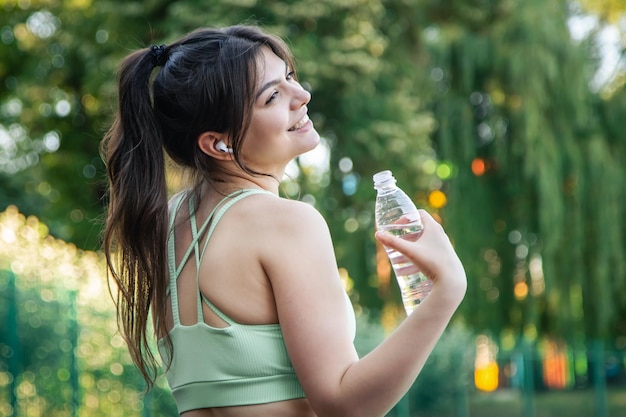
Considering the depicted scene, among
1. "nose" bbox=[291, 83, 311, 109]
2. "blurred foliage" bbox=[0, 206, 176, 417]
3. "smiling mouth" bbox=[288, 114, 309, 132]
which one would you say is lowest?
"blurred foliage" bbox=[0, 206, 176, 417]

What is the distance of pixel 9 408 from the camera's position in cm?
680

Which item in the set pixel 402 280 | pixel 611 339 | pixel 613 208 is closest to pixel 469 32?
pixel 613 208

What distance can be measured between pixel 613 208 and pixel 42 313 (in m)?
10.9

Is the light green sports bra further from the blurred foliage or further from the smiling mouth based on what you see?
the blurred foliage

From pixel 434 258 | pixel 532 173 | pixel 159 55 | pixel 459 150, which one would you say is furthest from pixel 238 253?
pixel 459 150

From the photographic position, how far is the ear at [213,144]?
5.75 feet

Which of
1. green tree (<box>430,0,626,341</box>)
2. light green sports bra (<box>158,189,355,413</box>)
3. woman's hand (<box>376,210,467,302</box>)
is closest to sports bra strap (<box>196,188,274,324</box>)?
light green sports bra (<box>158,189,355,413</box>)

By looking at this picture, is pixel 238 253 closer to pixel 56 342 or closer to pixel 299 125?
pixel 299 125

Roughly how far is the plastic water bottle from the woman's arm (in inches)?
4.5

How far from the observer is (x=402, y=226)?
1.74 meters

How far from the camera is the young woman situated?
1514 mm

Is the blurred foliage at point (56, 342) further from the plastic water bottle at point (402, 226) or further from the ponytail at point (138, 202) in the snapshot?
the plastic water bottle at point (402, 226)

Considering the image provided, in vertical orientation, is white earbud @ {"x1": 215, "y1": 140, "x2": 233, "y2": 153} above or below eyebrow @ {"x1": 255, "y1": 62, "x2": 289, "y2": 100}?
below

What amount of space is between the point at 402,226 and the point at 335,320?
11.5 inches
